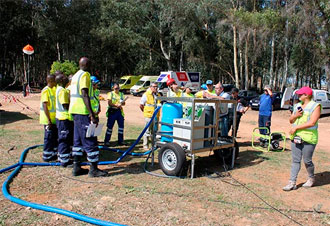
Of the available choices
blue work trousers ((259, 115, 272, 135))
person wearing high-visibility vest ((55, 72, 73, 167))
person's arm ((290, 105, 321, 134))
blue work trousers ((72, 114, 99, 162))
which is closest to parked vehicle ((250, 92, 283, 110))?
blue work trousers ((259, 115, 272, 135))

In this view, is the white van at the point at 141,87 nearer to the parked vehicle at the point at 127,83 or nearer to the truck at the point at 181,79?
the parked vehicle at the point at 127,83

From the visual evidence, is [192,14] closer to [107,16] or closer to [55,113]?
[107,16]

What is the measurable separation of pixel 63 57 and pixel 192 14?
63.0 feet

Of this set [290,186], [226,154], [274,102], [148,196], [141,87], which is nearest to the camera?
[148,196]

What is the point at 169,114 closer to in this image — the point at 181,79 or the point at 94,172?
the point at 94,172

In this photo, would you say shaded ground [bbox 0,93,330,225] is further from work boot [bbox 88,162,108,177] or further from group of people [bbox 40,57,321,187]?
group of people [bbox 40,57,321,187]

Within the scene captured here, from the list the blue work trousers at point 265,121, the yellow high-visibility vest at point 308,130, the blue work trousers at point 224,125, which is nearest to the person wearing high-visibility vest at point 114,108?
the blue work trousers at point 224,125

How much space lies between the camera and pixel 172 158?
5570 millimetres

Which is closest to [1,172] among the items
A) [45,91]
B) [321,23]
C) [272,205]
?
[45,91]

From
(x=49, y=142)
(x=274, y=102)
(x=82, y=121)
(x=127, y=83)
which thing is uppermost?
(x=127, y=83)

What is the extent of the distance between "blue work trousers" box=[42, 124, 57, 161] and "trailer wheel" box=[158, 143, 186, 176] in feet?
7.77

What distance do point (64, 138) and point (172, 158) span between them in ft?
7.01

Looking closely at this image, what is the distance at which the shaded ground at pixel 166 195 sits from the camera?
3.96 meters

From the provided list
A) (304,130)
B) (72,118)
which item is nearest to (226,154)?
(304,130)
